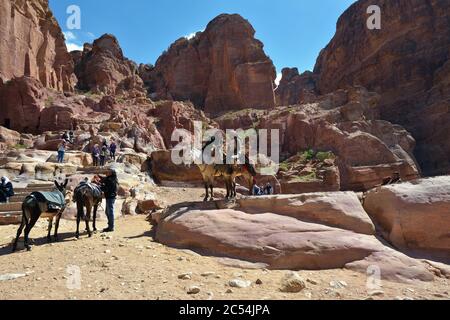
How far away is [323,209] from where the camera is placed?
27.7ft

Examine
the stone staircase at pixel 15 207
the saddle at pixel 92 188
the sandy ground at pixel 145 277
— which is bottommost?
the sandy ground at pixel 145 277

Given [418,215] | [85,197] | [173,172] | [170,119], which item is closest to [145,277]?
[85,197]

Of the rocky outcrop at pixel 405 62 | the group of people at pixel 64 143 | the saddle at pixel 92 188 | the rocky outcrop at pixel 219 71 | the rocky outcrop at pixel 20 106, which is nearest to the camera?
the saddle at pixel 92 188

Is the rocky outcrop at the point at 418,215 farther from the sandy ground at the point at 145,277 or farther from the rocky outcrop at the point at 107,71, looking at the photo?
the rocky outcrop at the point at 107,71

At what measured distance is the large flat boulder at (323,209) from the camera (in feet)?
26.7

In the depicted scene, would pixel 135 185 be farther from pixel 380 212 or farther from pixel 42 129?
pixel 42 129

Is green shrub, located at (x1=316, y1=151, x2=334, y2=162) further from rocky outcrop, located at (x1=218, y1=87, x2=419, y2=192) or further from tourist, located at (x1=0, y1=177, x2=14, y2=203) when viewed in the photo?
tourist, located at (x1=0, y1=177, x2=14, y2=203)

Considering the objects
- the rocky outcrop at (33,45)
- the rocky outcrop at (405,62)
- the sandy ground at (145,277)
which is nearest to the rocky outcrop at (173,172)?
the sandy ground at (145,277)

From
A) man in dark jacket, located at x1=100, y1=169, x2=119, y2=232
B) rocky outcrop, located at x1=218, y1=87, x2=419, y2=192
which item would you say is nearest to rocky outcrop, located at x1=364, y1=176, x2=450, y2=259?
man in dark jacket, located at x1=100, y1=169, x2=119, y2=232

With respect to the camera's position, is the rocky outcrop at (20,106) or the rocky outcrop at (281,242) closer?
the rocky outcrop at (281,242)

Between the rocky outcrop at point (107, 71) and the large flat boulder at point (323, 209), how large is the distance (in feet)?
197

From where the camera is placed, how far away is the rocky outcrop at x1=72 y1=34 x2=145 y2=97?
70250 millimetres

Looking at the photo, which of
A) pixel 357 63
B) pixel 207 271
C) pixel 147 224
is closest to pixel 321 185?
pixel 147 224
